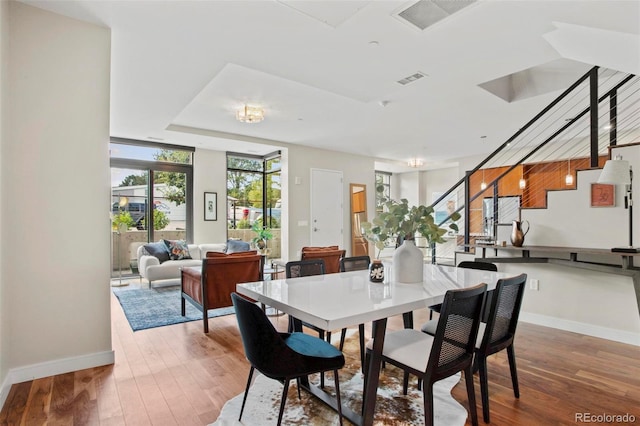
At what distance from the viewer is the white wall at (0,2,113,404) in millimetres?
2504

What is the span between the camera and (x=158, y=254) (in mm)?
6215

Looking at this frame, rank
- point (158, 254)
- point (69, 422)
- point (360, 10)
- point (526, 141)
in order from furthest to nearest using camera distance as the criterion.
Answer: point (526, 141)
point (158, 254)
point (360, 10)
point (69, 422)

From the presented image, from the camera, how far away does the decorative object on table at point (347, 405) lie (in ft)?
6.55

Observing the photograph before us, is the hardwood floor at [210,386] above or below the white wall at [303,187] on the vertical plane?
below

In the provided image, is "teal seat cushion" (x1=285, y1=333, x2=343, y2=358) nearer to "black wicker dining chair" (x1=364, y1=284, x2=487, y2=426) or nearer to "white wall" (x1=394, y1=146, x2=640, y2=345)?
"black wicker dining chair" (x1=364, y1=284, x2=487, y2=426)

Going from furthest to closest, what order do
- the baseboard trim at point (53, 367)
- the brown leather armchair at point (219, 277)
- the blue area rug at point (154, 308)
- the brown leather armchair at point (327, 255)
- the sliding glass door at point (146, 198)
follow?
the sliding glass door at point (146, 198) → the brown leather armchair at point (327, 255) → the blue area rug at point (154, 308) → the brown leather armchair at point (219, 277) → the baseboard trim at point (53, 367)

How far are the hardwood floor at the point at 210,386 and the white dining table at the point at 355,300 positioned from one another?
2.52ft

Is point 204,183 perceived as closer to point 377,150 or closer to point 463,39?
point 377,150

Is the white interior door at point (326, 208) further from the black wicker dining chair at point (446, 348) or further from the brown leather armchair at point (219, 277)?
the black wicker dining chair at point (446, 348)

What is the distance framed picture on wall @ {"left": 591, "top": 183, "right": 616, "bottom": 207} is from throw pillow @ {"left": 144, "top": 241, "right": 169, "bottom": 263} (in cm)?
632

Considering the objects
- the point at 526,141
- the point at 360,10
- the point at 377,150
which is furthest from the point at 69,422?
the point at 526,141

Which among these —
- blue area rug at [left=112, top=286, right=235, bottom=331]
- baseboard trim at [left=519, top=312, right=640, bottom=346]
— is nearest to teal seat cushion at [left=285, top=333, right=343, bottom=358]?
blue area rug at [left=112, top=286, right=235, bottom=331]

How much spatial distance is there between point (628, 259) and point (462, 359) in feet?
7.94

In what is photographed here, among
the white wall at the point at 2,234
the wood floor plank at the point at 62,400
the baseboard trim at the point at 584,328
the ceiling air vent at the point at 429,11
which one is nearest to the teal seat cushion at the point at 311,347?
the wood floor plank at the point at 62,400
